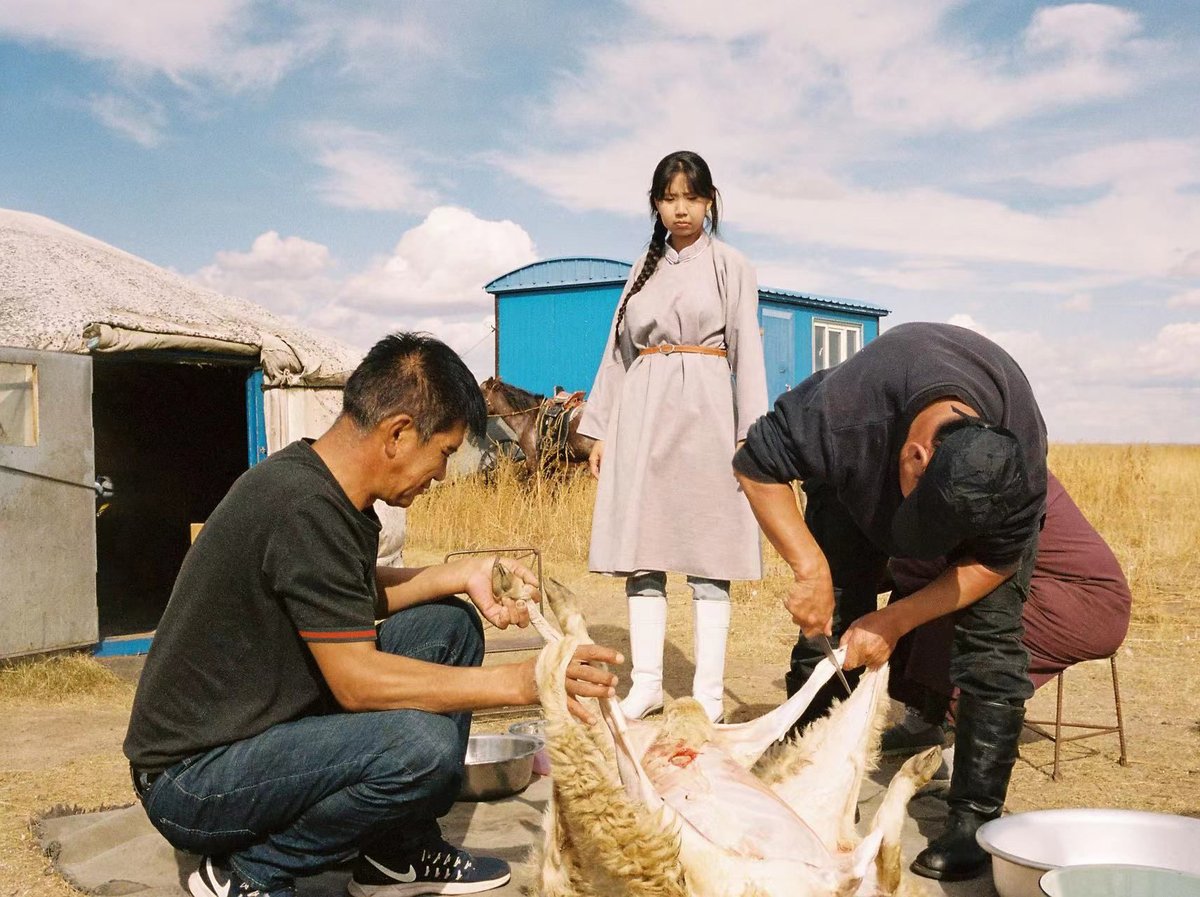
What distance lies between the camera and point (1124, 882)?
8.34 ft

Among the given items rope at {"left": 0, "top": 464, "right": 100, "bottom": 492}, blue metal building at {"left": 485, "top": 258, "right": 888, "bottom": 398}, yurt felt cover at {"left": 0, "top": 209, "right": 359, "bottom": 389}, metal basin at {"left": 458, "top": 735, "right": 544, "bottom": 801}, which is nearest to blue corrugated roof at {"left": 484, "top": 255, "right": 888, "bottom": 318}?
blue metal building at {"left": 485, "top": 258, "right": 888, "bottom": 398}

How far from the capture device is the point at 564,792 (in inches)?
83.4

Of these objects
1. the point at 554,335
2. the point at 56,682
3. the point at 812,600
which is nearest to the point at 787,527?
the point at 812,600

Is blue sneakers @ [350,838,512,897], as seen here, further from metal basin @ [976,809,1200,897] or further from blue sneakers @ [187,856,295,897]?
metal basin @ [976,809,1200,897]

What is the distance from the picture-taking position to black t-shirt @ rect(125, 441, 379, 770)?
2326 millimetres

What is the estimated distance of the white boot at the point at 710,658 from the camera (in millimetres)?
4145

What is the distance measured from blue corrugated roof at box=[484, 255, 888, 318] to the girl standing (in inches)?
467

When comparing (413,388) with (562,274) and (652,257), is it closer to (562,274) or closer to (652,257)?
(652,257)

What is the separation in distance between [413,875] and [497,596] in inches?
32.0

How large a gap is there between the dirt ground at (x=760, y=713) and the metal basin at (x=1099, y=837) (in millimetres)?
934

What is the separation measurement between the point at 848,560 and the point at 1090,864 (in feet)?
4.04

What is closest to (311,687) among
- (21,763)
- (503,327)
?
(21,763)

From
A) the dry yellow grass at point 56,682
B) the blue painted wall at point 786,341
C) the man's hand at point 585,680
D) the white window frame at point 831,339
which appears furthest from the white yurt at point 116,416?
the white window frame at point 831,339

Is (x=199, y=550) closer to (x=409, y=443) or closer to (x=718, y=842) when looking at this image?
(x=409, y=443)
